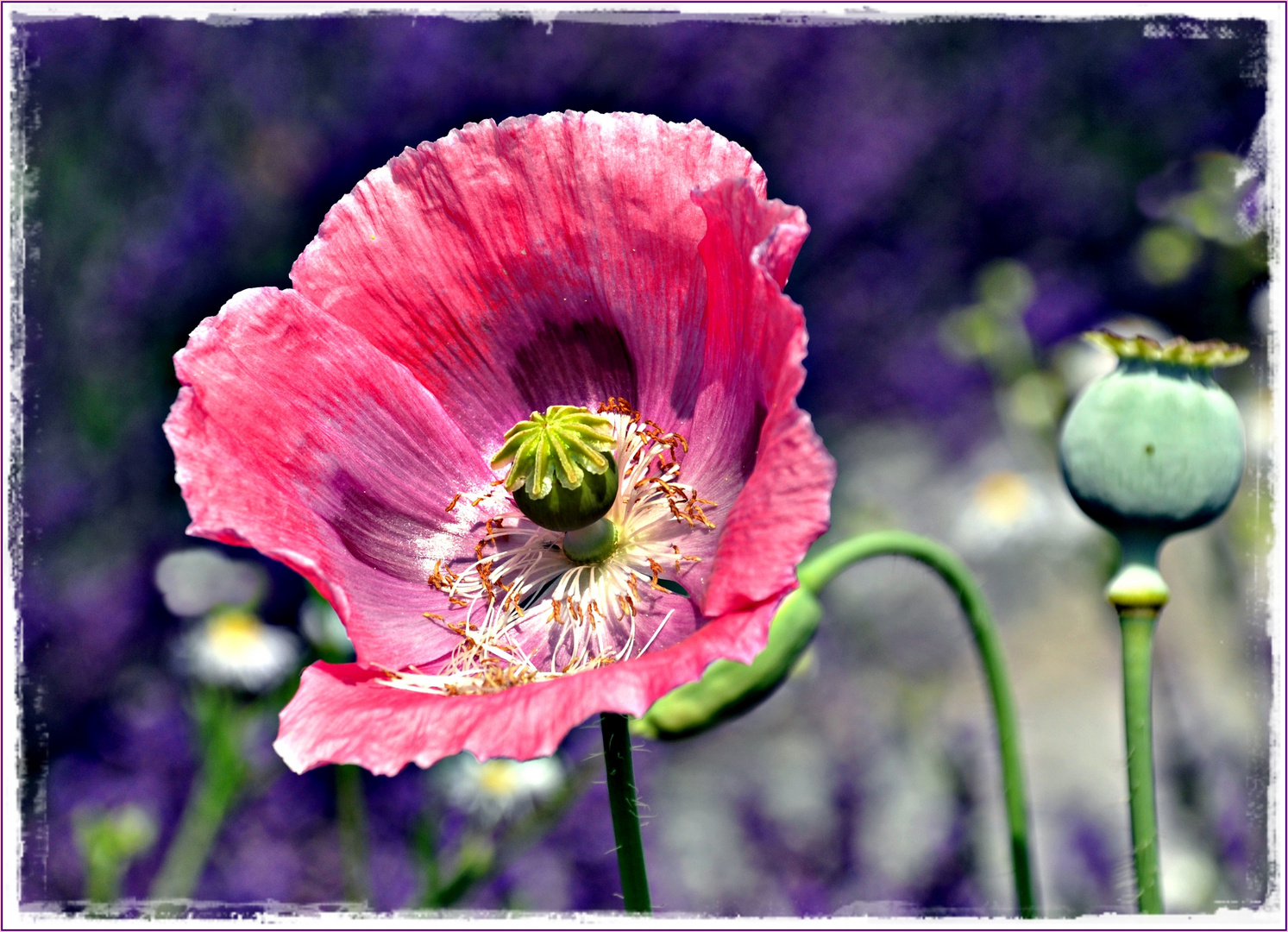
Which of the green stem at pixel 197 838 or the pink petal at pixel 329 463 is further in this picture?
the green stem at pixel 197 838

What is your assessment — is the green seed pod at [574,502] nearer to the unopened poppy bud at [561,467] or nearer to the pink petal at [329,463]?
the unopened poppy bud at [561,467]

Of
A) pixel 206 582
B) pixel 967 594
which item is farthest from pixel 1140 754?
pixel 206 582

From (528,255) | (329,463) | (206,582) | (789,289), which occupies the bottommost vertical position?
(329,463)

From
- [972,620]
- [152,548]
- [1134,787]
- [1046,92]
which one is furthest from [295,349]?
[1046,92]

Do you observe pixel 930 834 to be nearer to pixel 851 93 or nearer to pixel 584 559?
pixel 584 559

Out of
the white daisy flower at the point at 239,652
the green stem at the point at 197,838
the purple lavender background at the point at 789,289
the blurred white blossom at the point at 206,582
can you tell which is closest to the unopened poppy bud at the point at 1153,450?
the purple lavender background at the point at 789,289

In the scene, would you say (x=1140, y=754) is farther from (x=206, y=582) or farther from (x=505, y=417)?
(x=206, y=582)

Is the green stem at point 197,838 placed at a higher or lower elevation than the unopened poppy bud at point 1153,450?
lower
